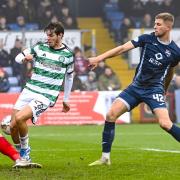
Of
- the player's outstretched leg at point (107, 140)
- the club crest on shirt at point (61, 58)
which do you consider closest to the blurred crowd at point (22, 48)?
the player's outstretched leg at point (107, 140)

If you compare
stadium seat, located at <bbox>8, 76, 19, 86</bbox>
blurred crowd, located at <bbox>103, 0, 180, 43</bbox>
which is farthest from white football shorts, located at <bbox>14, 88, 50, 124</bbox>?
blurred crowd, located at <bbox>103, 0, 180, 43</bbox>

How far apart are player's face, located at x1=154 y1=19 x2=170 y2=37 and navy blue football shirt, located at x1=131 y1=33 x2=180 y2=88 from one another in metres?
0.15

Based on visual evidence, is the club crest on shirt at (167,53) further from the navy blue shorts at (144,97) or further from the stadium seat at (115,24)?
the stadium seat at (115,24)

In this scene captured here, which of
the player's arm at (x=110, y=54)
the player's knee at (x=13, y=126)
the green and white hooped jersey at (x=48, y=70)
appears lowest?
the player's knee at (x=13, y=126)

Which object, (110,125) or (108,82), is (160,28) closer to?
(110,125)

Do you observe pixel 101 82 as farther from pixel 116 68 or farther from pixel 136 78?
pixel 136 78

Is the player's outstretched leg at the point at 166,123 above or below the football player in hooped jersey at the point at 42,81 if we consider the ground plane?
below

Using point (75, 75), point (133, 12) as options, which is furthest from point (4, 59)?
point (133, 12)

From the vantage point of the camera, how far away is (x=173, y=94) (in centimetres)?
2681

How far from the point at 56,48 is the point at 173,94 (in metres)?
15.4

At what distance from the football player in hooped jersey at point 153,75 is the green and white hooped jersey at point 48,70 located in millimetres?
947

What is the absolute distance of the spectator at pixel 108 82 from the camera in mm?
27828

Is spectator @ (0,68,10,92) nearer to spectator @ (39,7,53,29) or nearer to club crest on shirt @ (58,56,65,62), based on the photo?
spectator @ (39,7,53,29)

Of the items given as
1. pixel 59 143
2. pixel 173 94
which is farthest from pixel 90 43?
pixel 59 143
